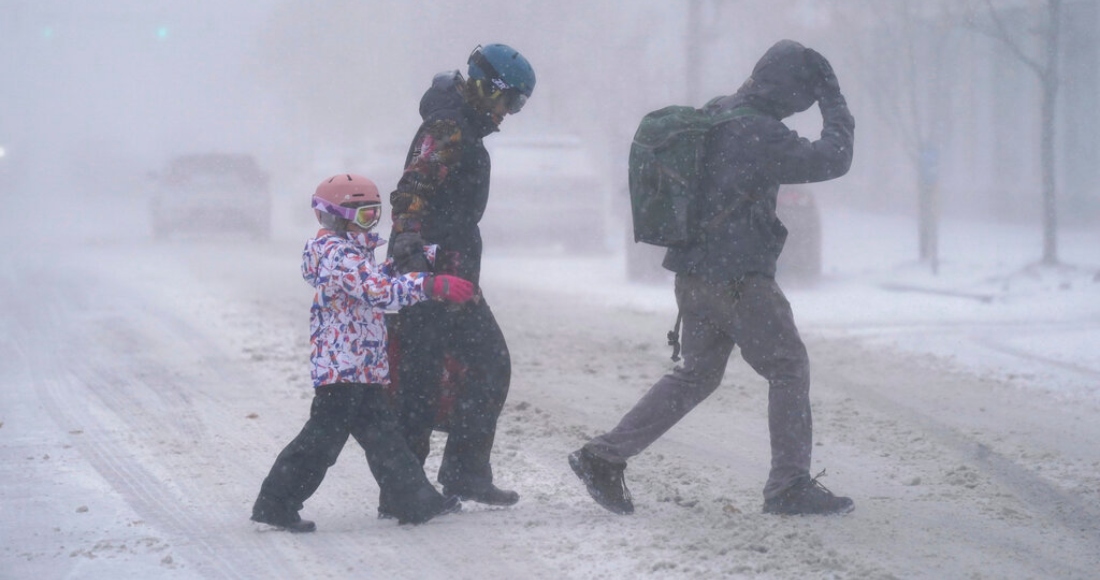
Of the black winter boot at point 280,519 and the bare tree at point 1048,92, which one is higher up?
the bare tree at point 1048,92

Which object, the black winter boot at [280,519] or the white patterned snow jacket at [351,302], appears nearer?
the white patterned snow jacket at [351,302]

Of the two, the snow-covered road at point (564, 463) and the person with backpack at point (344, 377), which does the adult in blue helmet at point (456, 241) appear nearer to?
the person with backpack at point (344, 377)

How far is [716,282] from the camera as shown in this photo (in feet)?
15.0

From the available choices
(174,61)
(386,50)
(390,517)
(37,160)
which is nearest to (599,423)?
(390,517)

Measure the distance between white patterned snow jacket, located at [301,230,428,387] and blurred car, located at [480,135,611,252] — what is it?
13.7m

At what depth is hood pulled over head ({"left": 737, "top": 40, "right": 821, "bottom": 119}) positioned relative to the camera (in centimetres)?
460

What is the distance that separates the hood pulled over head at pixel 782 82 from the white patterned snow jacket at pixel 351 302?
1.42 m

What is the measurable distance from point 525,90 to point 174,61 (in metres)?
94.7

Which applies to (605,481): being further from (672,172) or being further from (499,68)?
(499,68)

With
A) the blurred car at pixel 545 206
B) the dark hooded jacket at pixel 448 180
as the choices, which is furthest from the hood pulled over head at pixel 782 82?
the blurred car at pixel 545 206

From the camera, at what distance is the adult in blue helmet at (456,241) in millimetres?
4551

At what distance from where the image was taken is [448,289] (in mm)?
4238

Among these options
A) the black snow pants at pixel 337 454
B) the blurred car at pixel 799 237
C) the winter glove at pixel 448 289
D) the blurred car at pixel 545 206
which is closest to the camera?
the winter glove at pixel 448 289

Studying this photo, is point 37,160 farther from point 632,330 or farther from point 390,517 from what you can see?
point 390,517
